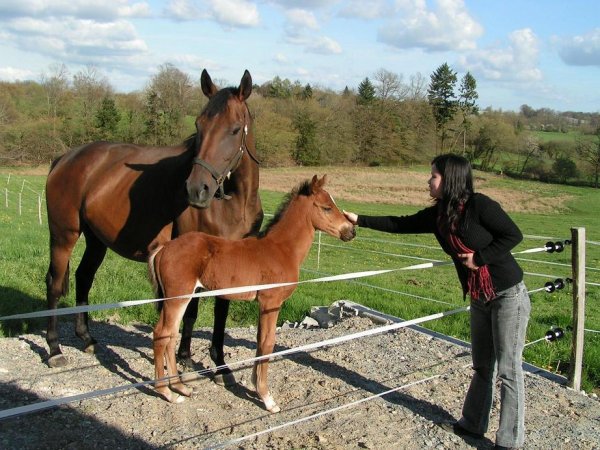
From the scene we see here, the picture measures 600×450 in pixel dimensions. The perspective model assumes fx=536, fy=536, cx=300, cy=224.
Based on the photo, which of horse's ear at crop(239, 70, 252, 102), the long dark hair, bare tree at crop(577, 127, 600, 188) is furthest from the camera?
bare tree at crop(577, 127, 600, 188)

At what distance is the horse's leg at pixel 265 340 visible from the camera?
4293mm

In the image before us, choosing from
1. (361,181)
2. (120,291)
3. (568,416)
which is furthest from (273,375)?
(361,181)

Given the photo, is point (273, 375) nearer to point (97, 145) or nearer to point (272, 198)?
point (97, 145)

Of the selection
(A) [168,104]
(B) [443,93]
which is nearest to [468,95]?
(B) [443,93]

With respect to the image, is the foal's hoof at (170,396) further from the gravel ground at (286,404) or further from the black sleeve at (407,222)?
the black sleeve at (407,222)

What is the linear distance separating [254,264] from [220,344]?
1414 millimetres

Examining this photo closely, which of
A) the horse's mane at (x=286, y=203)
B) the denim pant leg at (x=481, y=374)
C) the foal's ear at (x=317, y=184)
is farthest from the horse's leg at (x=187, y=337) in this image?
the denim pant leg at (x=481, y=374)

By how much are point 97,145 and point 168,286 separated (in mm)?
2742

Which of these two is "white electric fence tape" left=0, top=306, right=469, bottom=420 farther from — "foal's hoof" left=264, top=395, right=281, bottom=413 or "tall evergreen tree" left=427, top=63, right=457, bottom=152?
"tall evergreen tree" left=427, top=63, right=457, bottom=152

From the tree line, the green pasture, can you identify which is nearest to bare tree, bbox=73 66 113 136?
the tree line

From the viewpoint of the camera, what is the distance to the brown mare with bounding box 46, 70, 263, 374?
14.5 feet

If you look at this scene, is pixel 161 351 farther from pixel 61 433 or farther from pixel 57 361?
pixel 57 361

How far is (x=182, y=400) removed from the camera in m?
4.52

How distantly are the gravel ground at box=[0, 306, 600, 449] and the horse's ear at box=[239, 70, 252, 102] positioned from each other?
2.64m
